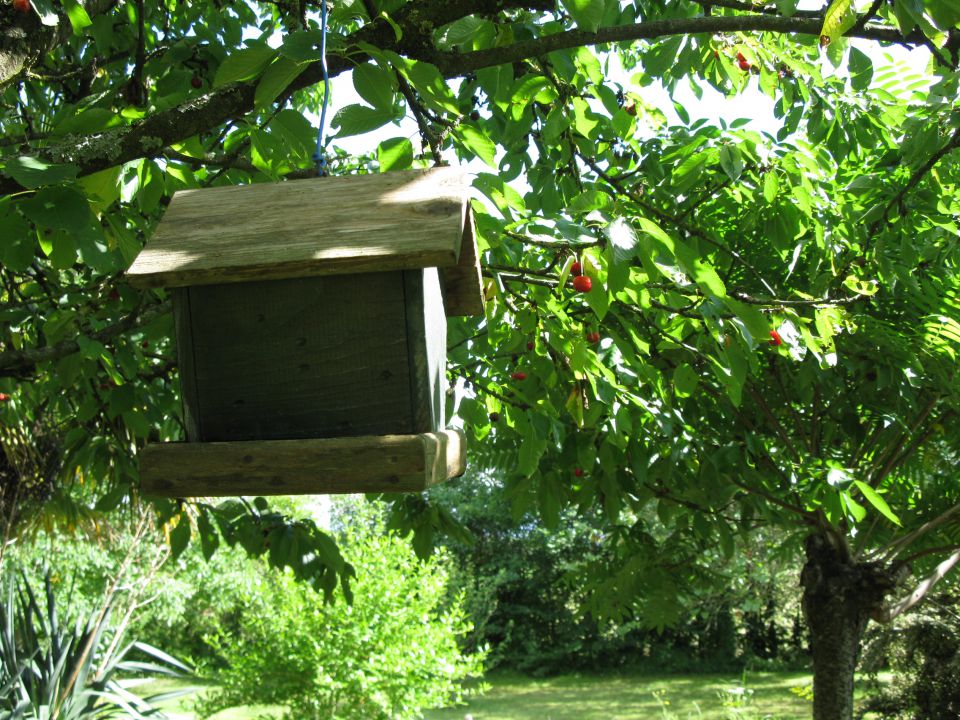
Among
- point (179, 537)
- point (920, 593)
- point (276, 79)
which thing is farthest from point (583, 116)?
point (920, 593)

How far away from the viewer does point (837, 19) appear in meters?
1.60

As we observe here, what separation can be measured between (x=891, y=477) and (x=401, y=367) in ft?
15.3

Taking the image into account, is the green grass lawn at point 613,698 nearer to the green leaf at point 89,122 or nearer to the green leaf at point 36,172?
the green leaf at point 89,122

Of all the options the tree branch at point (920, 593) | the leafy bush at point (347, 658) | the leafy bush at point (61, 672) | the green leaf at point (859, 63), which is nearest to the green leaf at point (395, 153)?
the green leaf at point (859, 63)

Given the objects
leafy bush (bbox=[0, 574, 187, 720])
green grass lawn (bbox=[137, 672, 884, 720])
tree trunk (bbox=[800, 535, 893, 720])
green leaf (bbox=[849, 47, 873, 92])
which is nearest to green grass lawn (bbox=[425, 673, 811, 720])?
green grass lawn (bbox=[137, 672, 884, 720])

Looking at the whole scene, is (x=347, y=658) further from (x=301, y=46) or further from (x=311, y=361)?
(x=301, y=46)

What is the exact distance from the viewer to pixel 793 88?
10.4 feet

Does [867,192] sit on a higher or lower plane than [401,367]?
higher

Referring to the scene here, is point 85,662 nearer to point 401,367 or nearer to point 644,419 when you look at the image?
point 644,419

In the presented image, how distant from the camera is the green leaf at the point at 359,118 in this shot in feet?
5.62

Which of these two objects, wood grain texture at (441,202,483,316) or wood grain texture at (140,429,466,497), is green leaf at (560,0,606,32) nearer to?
wood grain texture at (441,202,483,316)

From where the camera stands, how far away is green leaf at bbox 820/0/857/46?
5.16 ft

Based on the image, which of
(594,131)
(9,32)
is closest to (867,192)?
(594,131)

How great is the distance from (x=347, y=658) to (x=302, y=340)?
6754mm
